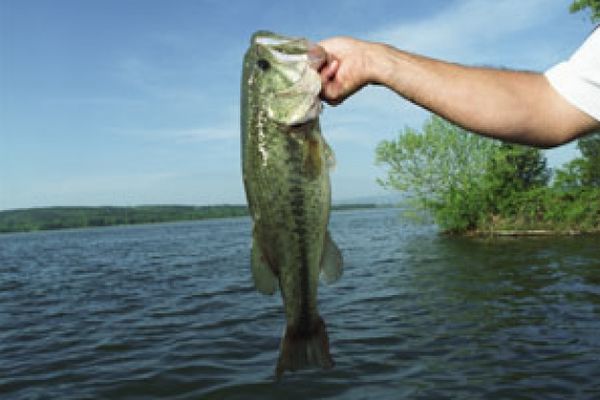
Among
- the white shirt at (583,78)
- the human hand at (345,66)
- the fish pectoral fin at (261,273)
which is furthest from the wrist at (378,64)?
the fish pectoral fin at (261,273)

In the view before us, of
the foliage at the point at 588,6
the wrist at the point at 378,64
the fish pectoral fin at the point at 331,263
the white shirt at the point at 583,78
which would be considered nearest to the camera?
the white shirt at the point at 583,78

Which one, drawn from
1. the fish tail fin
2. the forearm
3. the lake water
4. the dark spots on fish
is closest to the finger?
the forearm

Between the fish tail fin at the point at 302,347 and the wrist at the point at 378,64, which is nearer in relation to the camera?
the wrist at the point at 378,64

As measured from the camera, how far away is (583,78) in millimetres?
2703

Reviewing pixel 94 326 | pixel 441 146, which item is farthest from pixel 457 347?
pixel 441 146

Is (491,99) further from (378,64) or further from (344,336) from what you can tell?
(344,336)

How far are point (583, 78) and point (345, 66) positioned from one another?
1.25 metres

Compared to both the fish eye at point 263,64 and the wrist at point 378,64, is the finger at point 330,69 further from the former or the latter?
the fish eye at point 263,64

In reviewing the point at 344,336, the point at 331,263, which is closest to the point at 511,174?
the point at 344,336

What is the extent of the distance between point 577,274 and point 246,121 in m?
19.0

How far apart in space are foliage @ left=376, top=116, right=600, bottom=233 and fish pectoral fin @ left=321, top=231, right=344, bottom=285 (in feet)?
115

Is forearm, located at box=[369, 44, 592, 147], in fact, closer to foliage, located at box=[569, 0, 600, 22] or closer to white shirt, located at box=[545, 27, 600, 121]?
white shirt, located at box=[545, 27, 600, 121]

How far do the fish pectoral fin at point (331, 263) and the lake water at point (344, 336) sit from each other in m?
5.89

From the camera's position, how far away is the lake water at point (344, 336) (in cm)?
910
